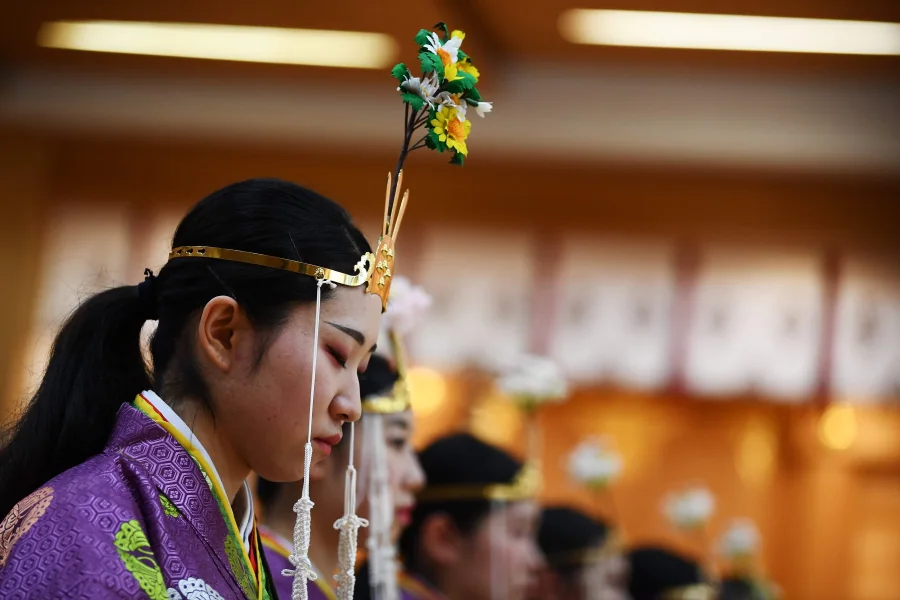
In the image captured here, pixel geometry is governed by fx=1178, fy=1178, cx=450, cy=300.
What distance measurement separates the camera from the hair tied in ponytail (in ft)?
4.95

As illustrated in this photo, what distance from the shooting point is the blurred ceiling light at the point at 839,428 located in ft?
26.8

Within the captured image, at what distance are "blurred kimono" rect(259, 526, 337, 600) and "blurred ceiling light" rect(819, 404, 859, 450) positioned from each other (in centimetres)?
662

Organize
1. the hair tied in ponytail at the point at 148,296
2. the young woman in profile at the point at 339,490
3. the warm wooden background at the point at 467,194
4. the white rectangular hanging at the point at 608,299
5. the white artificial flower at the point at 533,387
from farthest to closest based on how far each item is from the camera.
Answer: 1. the white rectangular hanging at the point at 608,299
2. the warm wooden background at the point at 467,194
3. the white artificial flower at the point at 533,387
4. the young woman in profile at the point at 339,490
5. the hair tied in ponytail at the point at 148,296

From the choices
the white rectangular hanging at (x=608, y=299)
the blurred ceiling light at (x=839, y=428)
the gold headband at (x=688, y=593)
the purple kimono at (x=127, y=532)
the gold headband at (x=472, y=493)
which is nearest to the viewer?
the purple kimono at (x=127, y=532)

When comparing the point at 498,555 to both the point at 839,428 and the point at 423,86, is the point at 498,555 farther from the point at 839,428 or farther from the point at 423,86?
the point at 839,428

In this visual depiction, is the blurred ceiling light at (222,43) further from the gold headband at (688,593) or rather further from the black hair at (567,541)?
the gold headband at (688,593)

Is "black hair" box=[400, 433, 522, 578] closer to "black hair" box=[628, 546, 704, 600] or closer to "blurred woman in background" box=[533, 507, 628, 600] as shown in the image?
"blurred woman in background" box=[533, 507, 628, 600]

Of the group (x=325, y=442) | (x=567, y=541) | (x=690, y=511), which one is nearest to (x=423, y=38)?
(x=325, y=442)

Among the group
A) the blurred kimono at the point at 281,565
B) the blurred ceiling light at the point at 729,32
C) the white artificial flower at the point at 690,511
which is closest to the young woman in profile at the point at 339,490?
the blurred kimono at the point at 281,565

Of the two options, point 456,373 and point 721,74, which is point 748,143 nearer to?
point 721,74

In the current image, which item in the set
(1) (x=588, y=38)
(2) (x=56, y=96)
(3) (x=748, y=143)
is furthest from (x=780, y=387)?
(2) (x=56, y=96)

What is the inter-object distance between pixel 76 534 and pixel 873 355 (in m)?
5.49

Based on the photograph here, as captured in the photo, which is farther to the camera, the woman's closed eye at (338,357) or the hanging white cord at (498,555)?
the hanging white cord at (498,555)

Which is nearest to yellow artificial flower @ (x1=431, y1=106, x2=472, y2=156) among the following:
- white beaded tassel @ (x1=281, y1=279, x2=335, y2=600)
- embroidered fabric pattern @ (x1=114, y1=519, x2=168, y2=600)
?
white beaded tassel @ (x1=281, y1=279, x2=335, y2=600)
